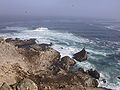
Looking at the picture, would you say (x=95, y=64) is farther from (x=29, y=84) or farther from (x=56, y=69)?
(x=29, y=84)

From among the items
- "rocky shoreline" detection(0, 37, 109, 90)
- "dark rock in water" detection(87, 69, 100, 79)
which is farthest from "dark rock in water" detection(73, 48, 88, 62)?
"dark rock in water" detection(87, 69, 100, 79)

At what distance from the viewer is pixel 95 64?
56.2 meters

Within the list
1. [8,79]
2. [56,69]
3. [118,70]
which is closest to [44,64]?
[56,69]

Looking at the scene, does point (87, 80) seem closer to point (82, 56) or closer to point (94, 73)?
point (94, 73)

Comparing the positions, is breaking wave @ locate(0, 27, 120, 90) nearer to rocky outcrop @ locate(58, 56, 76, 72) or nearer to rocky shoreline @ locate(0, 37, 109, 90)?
rocky outcrop @ locate(58, 56, 76, 72)

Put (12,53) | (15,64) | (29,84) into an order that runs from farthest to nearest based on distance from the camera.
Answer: (12,53) → (15,64) → (29,84)

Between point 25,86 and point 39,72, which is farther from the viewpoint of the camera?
point 39,72

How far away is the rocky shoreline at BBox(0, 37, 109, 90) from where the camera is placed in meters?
40.1

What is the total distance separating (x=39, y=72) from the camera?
46062 mm

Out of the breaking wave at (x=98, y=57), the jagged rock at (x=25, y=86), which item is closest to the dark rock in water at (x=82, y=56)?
the breaking wave at (x=98, y=57)

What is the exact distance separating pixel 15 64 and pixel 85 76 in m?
13.9

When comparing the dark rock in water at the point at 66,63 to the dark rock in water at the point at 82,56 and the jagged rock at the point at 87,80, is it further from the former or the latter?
the jagged rock at the point at 87,80

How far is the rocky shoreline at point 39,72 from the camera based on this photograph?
40075 mm

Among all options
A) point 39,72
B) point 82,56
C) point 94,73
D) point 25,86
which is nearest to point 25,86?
point 25,86
